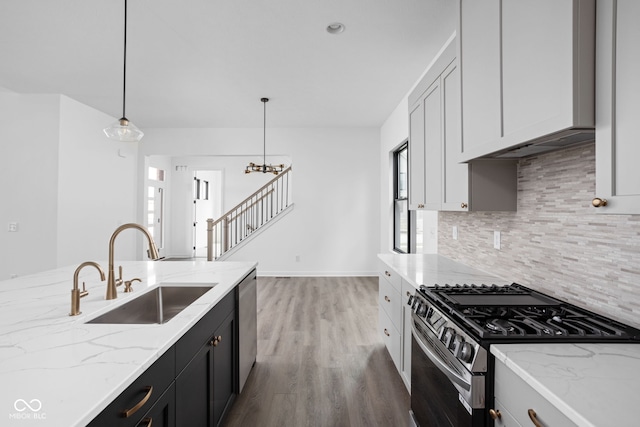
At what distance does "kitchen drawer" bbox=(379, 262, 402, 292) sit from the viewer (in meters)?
2.38

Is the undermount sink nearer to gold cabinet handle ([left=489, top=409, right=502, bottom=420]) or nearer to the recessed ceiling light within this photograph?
gold cabinet handle ([left=489, top=409, right=502, bottom=420])

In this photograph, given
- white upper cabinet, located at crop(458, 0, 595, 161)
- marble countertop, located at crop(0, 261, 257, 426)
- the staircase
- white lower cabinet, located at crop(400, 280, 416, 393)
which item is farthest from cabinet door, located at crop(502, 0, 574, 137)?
the staircase

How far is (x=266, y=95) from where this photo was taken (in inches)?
175

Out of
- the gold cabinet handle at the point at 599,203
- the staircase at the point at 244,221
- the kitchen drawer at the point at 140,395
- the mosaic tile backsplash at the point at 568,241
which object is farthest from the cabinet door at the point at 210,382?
the staircase at the point at 244,221

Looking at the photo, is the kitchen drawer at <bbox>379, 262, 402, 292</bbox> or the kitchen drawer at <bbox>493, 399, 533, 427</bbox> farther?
the kitchen drawer at <bbox>379, 262, 402, 292</bbox>

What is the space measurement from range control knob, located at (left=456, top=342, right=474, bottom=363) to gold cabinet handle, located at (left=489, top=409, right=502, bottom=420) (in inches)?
6.4

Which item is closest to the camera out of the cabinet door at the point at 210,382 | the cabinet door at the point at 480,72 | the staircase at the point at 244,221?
the cabinet door at the point at 210,382

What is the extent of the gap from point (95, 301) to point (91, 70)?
11.2ft

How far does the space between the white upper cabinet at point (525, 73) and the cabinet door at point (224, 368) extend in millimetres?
1722

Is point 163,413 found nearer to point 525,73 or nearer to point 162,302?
point 162,302

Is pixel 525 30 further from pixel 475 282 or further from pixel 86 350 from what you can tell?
pixel 86 350

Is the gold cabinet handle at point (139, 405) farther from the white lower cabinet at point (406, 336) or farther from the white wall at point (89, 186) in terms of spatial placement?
the white wall at point (89, 186)

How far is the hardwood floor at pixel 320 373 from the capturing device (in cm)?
206

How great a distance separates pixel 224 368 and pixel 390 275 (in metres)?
1.43
